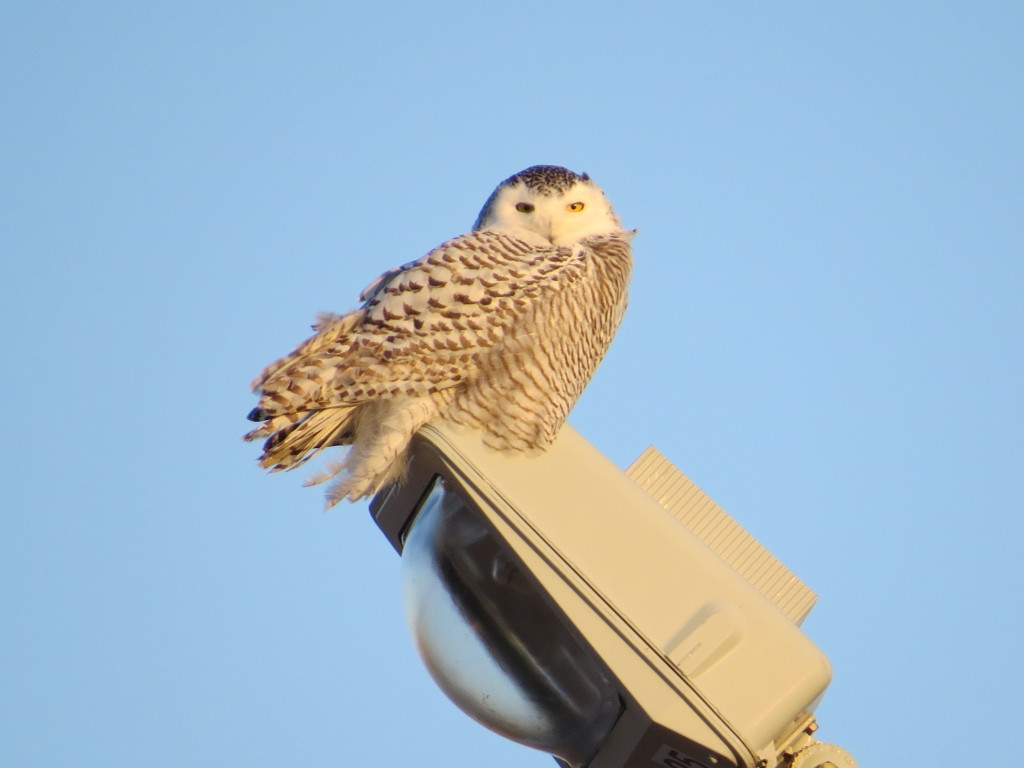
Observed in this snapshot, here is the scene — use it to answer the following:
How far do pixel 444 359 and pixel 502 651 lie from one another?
1.04 metres

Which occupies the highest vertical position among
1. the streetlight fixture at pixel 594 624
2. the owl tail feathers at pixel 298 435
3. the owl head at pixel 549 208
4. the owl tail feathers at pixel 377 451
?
the owl head at pixel 549 208

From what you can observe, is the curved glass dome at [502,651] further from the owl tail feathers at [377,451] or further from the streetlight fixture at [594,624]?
the owl tail feathers at [377,451]

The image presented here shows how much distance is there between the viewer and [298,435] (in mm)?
3418

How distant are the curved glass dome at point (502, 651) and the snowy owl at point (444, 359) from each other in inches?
13.5

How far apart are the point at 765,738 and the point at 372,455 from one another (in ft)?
4.33

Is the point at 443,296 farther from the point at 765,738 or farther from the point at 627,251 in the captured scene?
the point at 765,738

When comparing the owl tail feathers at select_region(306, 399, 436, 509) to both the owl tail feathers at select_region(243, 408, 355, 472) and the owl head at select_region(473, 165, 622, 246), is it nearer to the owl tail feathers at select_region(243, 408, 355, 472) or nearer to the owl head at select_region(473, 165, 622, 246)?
the owl tail feathers at select_region(243, 408, 355, 472)

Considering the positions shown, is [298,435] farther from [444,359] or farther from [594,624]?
[594,624]

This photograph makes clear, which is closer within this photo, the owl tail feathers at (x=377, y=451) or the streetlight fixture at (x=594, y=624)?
the streetlight fixture at (x=594, y=624)

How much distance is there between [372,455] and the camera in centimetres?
332

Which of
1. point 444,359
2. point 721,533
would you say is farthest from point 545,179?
point 721,533

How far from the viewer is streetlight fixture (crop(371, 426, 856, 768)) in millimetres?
2613

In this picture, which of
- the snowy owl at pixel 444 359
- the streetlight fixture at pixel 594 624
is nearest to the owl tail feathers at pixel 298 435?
the snowy owl at pixel 444 359

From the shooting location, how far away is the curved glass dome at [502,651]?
281 centimetres
